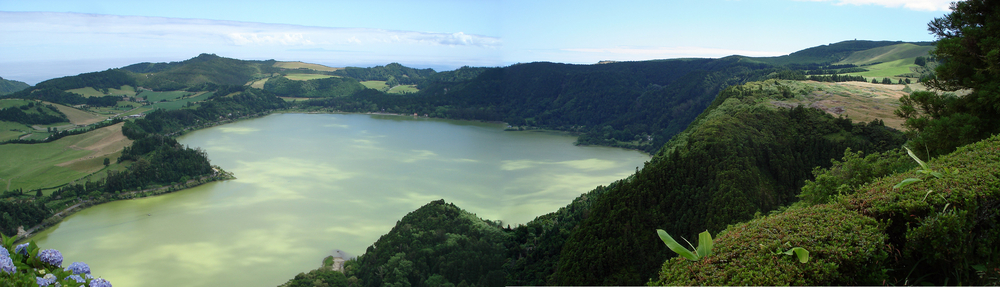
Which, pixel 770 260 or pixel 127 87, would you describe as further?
pixel 127 87

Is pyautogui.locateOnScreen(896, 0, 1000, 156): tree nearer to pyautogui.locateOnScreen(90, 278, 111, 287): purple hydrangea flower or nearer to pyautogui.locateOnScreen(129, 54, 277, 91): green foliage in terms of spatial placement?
pyautogui.locateOnScreen(90, 278, 111, 287): purple hydrangea flower

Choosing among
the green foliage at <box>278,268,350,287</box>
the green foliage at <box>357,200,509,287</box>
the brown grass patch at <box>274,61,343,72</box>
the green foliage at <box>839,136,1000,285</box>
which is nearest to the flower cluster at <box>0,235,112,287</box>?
the green foliage at <box>839,136,1000,285</box>

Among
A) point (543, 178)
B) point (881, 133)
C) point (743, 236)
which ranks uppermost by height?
point (743, 236)

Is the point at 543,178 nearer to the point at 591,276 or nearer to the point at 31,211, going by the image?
the point at 591,276

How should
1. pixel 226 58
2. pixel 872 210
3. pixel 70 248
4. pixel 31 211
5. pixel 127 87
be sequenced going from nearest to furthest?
pixel 872 210
pixel 70 248
pixel 31 211
pixel 127 87
pixel 226 58

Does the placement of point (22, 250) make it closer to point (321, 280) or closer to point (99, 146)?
point (321, 280)

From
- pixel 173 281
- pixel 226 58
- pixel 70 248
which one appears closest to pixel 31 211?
pixel 70 248

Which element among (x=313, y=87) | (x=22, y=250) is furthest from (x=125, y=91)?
(x=22, y=250)

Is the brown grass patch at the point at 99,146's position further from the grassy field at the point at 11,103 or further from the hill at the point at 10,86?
the hill at the point at 10,86

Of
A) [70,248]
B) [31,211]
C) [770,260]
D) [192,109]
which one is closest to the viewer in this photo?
[770,260]
